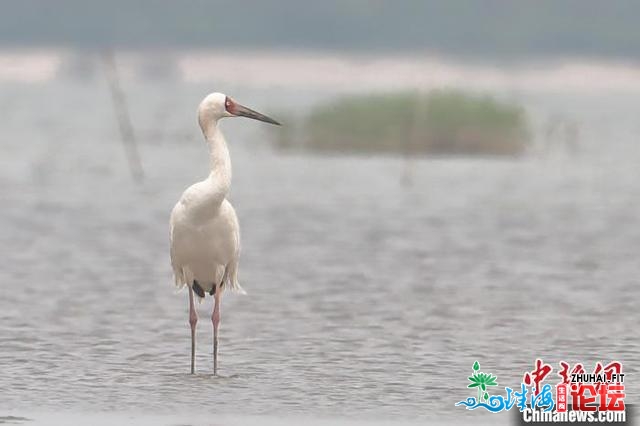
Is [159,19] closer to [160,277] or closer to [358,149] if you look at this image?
[358,149]

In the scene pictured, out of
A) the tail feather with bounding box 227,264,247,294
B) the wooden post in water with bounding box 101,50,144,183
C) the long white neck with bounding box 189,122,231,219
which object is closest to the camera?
the long white neck with bounding box 189,122,231,219

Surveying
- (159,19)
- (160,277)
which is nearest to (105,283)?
(160,277)

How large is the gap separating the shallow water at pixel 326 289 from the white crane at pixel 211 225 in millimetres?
723

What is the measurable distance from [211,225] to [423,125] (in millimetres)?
25924

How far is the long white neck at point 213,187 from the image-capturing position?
44.1 ft

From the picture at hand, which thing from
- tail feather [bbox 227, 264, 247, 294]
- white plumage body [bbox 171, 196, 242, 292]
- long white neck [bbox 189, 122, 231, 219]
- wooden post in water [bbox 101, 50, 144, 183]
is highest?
wooden post in water [bbox 101, 50, 144, 183]

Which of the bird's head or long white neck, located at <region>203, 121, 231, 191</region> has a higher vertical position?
the bird's head

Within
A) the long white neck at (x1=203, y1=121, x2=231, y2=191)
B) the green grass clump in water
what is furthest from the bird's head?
the green grass clump in water

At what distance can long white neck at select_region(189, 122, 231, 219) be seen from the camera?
44.1 ft

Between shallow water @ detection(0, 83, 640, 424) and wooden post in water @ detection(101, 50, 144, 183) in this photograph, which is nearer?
shallow water @ detection(0, 83, 640, 424)

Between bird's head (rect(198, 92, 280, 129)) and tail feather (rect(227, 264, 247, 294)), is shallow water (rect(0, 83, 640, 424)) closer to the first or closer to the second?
tail feather (rect(227, 264, 247, 294))

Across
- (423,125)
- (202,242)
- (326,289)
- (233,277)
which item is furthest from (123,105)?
(202,242)

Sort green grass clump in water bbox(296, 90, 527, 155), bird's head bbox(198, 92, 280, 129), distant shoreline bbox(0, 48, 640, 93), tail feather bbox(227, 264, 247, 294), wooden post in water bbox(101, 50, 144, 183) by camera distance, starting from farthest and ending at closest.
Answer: distant shoreline bbox(0, 48, 640, 93) → green grass clump in water bbox(296, 90, 527, 155) → wooden post in water bbox(101, 50, 144, 183) → tail feather bbox(227, 264, 247, 294) → bird's head bbox(198, 92, 280, 129)

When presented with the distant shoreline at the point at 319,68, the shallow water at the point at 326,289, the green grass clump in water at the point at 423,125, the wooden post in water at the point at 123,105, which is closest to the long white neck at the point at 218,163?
the shallow water at the point at 326,289
